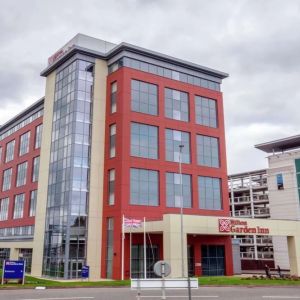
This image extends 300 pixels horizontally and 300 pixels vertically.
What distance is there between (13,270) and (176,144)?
26.1 meters

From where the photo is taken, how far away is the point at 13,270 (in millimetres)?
33844

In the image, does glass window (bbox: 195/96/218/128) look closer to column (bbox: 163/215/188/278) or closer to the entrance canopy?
the entrance canopy

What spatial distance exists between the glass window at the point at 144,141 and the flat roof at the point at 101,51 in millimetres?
9600

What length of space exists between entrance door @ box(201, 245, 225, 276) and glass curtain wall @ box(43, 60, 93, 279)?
14639 mm

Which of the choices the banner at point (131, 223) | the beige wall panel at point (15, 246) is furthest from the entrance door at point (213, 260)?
the beige wall panel at point (15, 246)

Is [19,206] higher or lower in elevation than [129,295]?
higher

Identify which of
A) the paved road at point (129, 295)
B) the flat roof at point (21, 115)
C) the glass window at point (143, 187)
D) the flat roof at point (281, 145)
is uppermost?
the flat roof at point (21, 115)

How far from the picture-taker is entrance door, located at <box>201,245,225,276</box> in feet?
165

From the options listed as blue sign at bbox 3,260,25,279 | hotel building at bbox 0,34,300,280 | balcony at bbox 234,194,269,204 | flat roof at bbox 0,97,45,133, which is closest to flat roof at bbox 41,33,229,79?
hotel building at bbox 0,34,300,280

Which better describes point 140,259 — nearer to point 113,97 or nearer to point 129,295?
point 113,97

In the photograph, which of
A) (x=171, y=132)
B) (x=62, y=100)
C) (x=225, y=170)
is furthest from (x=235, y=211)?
(x=62, y=100)

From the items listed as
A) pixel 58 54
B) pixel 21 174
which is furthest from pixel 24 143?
pixel 58 54

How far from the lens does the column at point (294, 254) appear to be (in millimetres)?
46906

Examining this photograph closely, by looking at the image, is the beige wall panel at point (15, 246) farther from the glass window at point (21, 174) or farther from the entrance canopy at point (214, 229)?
the entrance canopy at point (214, 229)
